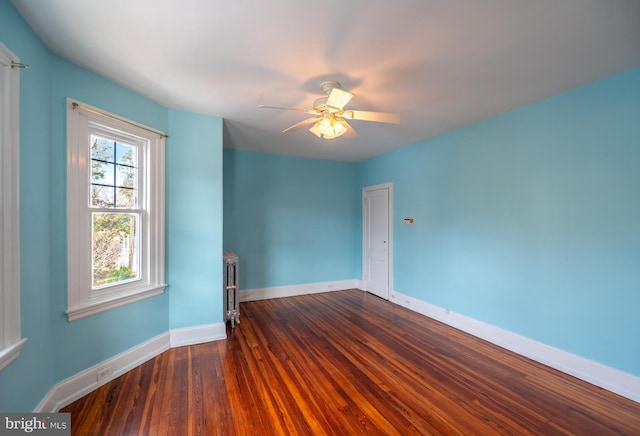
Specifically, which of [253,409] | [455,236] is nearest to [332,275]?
[455,236]

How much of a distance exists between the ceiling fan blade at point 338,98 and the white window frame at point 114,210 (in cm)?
190

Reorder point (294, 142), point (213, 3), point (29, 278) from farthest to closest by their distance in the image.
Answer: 1. point (294, 142)
2. point (29, 278)
3. point (213, 3)

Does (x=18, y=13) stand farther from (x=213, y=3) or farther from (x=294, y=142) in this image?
(x=294, y=142)

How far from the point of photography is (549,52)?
70.6 inches

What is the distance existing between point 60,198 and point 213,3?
1.78 meters

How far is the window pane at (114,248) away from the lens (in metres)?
2.18

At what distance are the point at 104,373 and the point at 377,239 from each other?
4.03 metres

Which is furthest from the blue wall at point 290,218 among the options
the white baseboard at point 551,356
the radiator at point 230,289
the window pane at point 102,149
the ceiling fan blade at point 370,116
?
→ the ceiling fan blade at point 370,116

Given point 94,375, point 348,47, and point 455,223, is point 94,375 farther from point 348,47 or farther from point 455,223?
point 455,223

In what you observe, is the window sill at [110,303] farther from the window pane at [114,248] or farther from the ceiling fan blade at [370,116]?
the ceiling fan blade at [370,116]

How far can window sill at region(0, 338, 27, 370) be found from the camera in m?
1.32

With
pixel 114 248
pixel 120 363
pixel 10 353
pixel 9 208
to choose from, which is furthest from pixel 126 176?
pixel 120 363

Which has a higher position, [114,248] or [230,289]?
[114,248]

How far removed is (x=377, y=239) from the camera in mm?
4762
